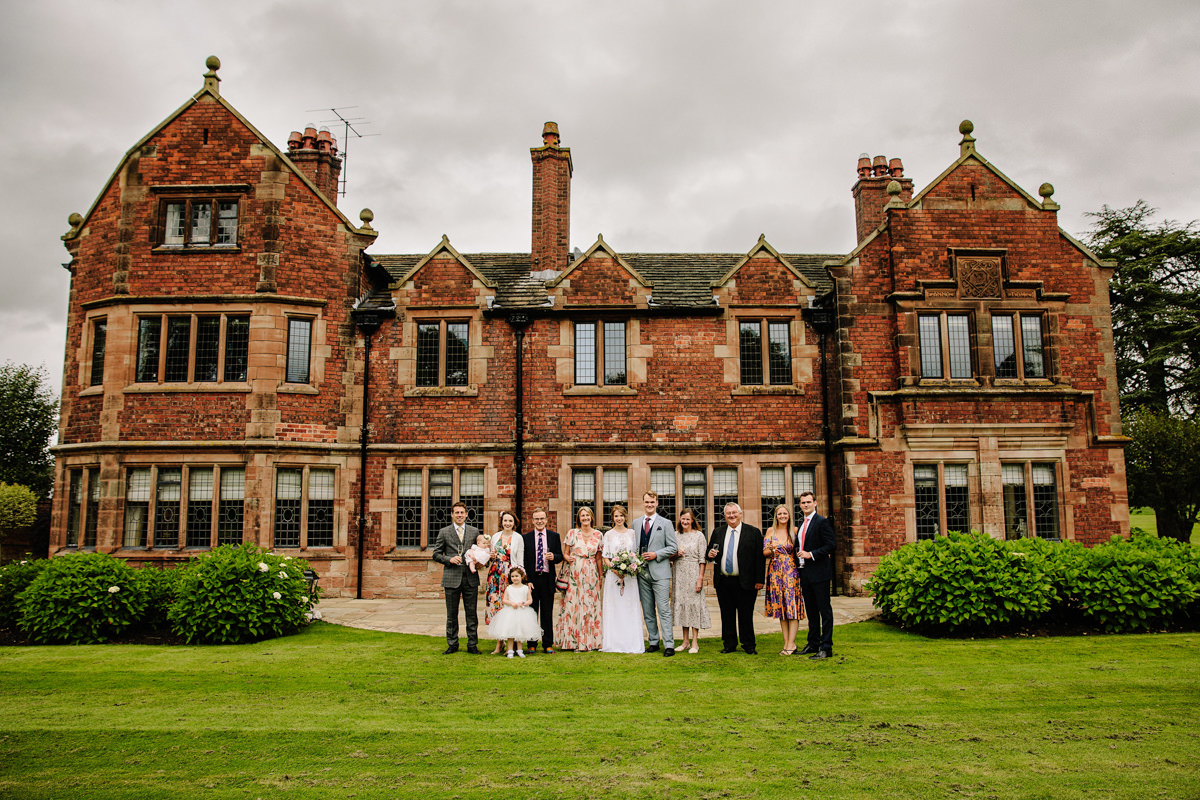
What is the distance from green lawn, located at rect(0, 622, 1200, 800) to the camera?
20.8 ft

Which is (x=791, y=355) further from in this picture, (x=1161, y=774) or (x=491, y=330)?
(x=1161, y=774)

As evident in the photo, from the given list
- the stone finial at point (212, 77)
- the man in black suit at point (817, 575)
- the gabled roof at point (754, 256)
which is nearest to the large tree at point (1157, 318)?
the gabled roof at point (754, 256)

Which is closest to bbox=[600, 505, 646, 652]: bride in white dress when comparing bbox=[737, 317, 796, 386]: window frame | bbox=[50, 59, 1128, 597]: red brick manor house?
bbox=[50, 59, 1128, 597]: red brick manor house

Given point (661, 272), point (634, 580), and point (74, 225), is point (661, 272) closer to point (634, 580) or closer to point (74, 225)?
point (634, 580)

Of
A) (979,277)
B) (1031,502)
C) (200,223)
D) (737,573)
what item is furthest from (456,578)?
(979,277)

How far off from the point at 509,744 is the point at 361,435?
12.5 m

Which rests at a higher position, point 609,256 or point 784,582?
point 609,256

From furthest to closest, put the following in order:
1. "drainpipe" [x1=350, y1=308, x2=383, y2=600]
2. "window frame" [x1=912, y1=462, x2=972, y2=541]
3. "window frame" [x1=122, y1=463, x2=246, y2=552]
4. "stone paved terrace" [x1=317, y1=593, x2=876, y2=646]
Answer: "drainpipe" [x1=350, y1=308, x2=383, y2=600], "window frame" [x1=912, y1=462, x2=972, y2=541], "window frame" [x1=122, y1=463, x2=246, y2=552], "stone paved terrace" [x1=317, y1=593, x2=876, y2=646]

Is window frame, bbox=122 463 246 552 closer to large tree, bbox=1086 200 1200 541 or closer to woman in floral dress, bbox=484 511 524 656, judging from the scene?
woman in floral dress, bbox=484 511 524 656

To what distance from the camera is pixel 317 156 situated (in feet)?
73.6

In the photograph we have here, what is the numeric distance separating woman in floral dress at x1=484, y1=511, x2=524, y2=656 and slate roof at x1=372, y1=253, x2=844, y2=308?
337 inches

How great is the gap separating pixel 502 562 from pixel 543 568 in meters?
0.65

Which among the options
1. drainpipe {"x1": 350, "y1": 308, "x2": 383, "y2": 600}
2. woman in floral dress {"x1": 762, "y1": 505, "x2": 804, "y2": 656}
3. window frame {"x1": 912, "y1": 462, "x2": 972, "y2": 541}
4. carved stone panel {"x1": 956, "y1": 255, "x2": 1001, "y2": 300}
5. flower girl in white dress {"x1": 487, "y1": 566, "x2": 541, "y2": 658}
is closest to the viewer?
woman in floral dress {"x1": 762, "y1": 505, "x2": 804, "y2": 656}

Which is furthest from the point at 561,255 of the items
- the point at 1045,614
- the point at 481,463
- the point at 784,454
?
the point at 1045,614
